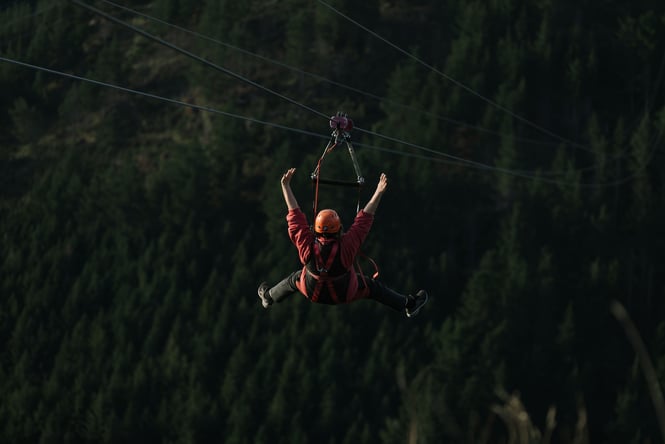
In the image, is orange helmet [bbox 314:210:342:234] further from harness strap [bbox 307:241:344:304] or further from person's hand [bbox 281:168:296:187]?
person's hand [bbox 281:168:296:187]

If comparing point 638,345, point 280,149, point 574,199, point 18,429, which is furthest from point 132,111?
point 638,345

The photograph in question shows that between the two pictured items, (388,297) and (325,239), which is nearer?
(325,239)

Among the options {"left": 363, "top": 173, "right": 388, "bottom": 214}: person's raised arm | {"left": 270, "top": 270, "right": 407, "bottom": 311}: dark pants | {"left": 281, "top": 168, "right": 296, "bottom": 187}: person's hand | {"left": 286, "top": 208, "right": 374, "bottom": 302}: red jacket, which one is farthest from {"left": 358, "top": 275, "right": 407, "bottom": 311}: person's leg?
{"left": 281, "top": 168, "right": 296, "bottom": 187}: person's hand

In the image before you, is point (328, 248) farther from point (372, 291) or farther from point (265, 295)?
point (265, 295)

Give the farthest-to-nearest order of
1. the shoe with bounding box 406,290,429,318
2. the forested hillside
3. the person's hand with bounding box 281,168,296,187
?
1. the forested hillside
2. the shoe with bounding box 406,290,429,318
3. the person's hand with bounding box 281,168,296,187

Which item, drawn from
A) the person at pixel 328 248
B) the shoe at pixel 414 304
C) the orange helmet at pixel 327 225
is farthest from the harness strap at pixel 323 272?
the shoe at pixel 414 304

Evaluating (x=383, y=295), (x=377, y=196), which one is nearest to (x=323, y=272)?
(x=377, y=196)
